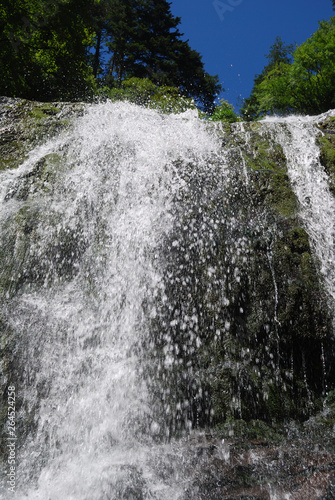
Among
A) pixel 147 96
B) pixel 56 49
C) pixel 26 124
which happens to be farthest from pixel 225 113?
pixel 26 124

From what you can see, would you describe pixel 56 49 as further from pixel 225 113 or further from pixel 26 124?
pixel 26 124

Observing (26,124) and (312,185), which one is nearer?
(312,185)

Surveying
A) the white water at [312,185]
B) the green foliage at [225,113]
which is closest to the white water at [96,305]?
the white water at [312,185]

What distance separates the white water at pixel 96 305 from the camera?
9.87ft

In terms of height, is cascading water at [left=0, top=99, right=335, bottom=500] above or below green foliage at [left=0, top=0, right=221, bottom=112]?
below

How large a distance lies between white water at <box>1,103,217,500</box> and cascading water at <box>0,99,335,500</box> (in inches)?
0.6

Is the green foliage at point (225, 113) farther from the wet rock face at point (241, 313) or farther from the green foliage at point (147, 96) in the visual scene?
the wet rock face at point (241, 313)

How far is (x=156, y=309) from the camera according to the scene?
3.88 m

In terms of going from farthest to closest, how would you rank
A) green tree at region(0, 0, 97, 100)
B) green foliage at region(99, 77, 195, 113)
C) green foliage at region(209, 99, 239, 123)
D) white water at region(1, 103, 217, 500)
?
green foliage at region(99, 77, 195, 113), green foliage at region(209, 99, 239, 123), green tree at region(0, 0, 97, 100), white water at region(1, 103, 217, 500)

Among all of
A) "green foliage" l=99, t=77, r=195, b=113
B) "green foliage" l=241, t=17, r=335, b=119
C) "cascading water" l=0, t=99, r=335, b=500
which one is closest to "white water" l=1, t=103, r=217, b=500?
"cascading water" l=0, t=99, r=335, b=500

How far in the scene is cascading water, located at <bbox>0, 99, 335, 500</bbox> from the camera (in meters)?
3.07

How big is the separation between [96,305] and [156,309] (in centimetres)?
75

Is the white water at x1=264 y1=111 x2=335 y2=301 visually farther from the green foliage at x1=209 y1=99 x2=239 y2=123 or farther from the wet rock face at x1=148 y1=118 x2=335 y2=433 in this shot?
the green foliage at x1=209 y1=99 x2=239 y2=123

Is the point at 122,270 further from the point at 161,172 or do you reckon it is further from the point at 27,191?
the point at 27,191
